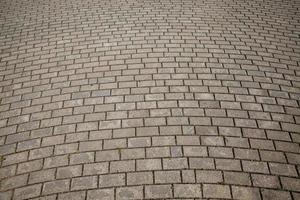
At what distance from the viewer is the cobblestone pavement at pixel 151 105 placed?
3162 millimetres

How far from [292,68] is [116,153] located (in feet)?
10.7

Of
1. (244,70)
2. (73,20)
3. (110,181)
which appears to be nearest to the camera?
(110,181)

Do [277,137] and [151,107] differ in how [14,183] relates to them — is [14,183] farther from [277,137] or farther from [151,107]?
[277,137]

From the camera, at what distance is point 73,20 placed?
6262 millimetres

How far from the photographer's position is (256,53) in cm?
507

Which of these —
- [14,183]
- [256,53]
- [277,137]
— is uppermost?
[256,53]

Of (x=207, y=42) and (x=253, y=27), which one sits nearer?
(x=207, y=42)

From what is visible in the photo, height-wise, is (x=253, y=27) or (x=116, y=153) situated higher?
(x=253, y=27)

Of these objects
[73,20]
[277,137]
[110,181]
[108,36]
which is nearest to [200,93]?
[277,137]

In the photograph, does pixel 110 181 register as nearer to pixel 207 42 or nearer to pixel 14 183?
pixel 14 183

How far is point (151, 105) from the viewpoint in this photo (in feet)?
13.3

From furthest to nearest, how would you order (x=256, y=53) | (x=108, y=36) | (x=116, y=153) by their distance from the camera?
(x=108, y=36), (x=256, y=53), (x=116, y=153)

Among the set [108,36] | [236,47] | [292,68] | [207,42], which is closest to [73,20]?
[108,36]

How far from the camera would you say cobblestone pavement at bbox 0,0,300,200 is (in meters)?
3.16
